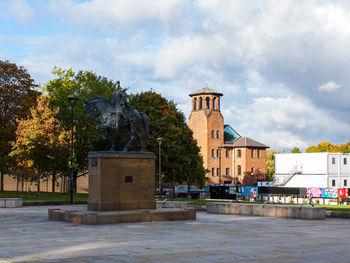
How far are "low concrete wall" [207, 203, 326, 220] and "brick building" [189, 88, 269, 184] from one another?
226ft

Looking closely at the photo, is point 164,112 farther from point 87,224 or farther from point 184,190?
point 87,224

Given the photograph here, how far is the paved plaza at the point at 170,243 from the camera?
11.3m

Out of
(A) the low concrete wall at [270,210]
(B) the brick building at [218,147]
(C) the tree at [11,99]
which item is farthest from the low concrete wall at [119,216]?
(B) the brick building at [218,147]

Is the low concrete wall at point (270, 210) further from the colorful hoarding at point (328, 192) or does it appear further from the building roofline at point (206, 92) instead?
the building roofline at point (206, 92)

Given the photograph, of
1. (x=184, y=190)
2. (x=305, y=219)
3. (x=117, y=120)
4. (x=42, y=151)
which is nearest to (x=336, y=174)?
(x=184, y=190)

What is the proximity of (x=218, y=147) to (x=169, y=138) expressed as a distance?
47316 millimetres

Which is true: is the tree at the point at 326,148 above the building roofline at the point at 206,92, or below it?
below

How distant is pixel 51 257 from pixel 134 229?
6.68 m

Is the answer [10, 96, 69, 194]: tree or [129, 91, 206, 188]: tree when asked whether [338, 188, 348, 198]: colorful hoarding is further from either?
[10, 96, 69, 194]: tree

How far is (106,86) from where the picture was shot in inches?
2356

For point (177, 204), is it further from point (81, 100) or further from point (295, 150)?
point (295, 150)

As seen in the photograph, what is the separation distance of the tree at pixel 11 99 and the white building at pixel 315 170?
4442 cm

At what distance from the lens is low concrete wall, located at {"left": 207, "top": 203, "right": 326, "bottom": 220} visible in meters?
24.1

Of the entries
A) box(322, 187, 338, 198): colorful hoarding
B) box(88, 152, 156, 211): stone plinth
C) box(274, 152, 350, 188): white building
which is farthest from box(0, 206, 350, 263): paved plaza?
box(274, 152, 350, 188): white building
